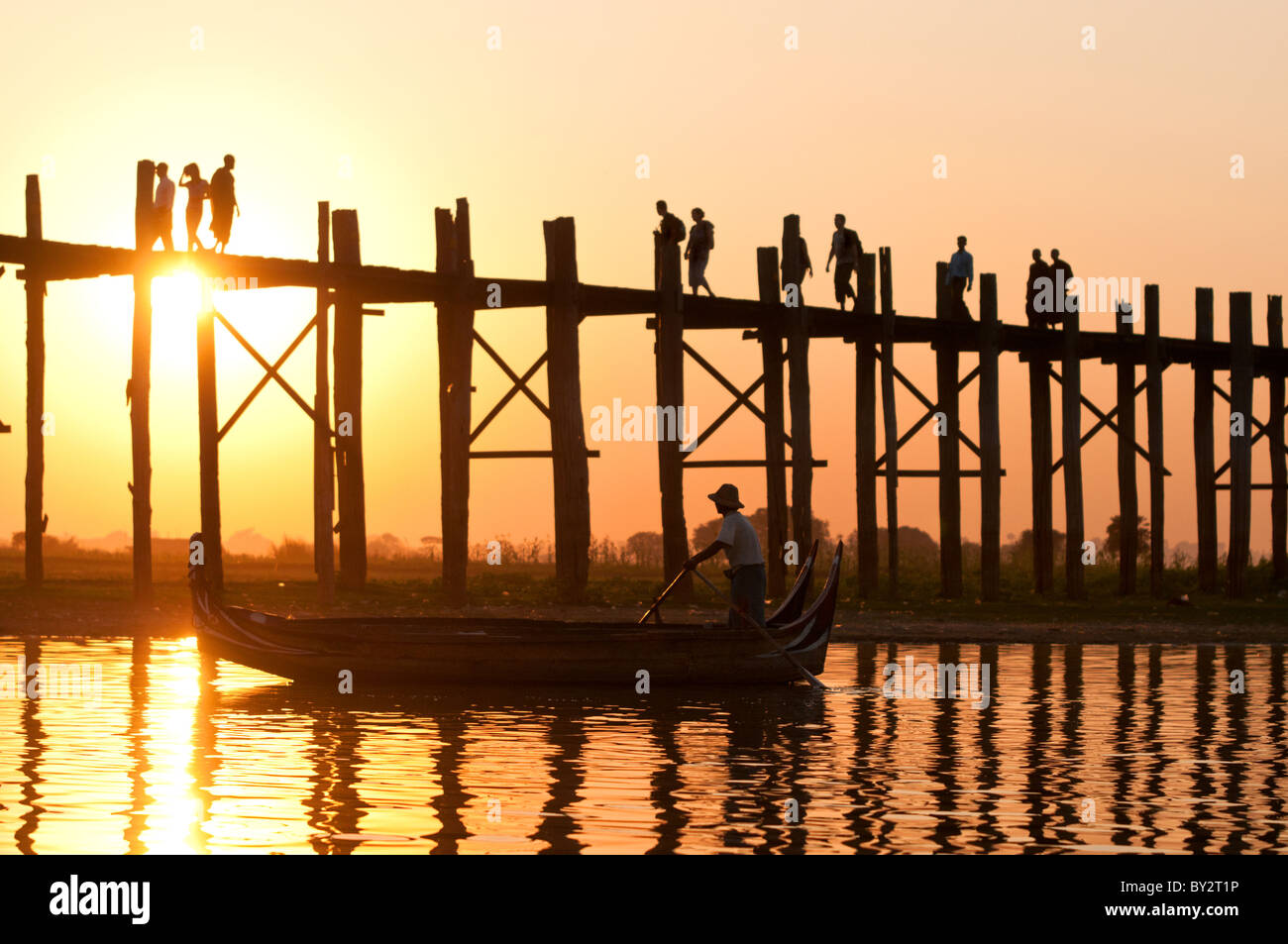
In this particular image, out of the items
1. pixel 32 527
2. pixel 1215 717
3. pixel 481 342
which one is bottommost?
pixel 1215 717

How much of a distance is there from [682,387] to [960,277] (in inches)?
236

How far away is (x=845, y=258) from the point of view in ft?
84.5

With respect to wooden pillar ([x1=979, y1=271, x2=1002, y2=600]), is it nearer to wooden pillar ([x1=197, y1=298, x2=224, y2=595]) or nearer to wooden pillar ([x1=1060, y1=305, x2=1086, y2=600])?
wooden pillar ([x1=1060, y1=305, x2=1086, y2=600])

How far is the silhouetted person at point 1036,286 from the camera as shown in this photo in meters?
27.4

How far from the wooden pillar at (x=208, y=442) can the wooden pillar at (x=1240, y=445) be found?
54.6 feet

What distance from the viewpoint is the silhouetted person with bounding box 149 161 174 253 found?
68.1ft

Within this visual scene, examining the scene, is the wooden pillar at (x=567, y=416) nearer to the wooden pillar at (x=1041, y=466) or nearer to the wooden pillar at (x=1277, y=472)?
the wooden pillar at (x=1041, y=466)

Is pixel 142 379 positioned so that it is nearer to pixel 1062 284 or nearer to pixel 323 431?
pixel 323 431

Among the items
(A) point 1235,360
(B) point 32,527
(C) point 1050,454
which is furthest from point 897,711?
(A) point 1235,360

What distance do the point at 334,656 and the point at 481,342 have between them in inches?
267

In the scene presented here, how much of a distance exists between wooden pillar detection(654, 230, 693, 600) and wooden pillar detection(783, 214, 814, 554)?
6.48 feet

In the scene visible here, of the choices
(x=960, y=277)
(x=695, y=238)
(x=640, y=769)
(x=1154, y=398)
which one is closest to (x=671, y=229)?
(x=695, y=238)

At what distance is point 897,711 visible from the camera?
1491 cm
